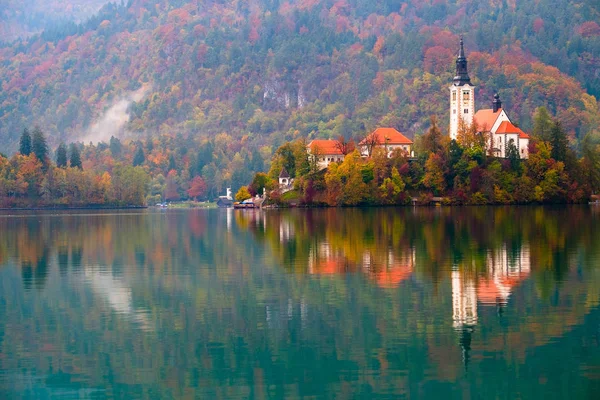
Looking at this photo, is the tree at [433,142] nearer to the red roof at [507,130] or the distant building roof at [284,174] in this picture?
the red roof at [507,130]

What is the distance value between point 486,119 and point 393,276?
4260 inches

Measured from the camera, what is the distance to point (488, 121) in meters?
145

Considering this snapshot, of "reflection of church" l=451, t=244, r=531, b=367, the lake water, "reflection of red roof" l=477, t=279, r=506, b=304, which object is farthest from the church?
"reflection of red roof" l=477, t=279, r=506, b=304

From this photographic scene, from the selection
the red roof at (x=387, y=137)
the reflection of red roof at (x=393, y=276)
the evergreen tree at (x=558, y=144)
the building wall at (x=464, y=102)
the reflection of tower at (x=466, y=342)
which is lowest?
the reflection of tower at (x=466, y=342)

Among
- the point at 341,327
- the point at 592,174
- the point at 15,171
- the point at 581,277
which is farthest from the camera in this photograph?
the point at 15,171

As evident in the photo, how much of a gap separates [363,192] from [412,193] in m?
7.45

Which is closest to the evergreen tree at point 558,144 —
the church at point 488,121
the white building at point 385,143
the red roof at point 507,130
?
the church at point 488,121

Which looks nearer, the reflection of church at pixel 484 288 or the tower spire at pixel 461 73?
the reflection of church at pixel 484 288

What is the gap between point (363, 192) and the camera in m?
137

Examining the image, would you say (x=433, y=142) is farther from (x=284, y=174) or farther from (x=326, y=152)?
(x=284, y=174)

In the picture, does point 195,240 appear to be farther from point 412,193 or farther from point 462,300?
point 412,193

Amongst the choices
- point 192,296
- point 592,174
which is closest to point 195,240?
point 192,296

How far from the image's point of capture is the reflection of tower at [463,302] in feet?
102

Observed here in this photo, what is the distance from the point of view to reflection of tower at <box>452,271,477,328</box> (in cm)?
3113
